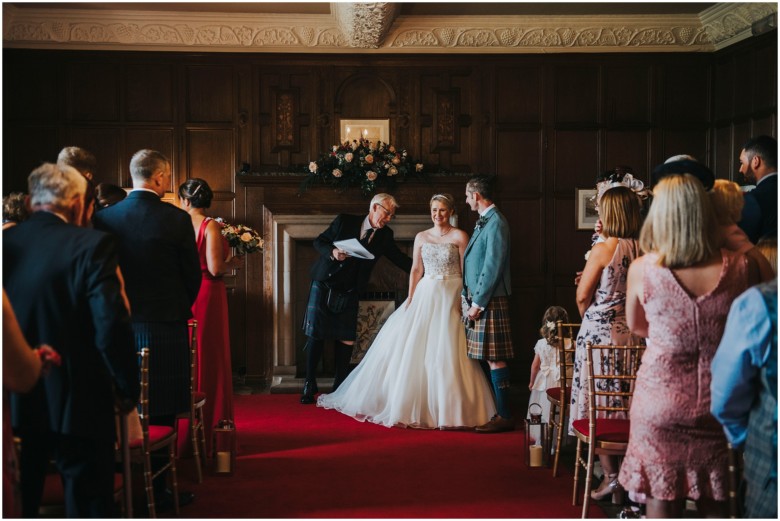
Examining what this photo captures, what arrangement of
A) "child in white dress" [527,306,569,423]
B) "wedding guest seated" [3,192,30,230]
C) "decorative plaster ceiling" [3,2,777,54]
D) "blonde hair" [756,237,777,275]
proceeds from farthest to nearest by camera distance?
"decorative plaster ceiling" [3,2,777,54] → "child in white dress" [527,306,569,423] → "wedding guest seated" [3,192,30,230] → "blonde hair" [756,237,777,275]

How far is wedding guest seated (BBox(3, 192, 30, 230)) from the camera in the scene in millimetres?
3777

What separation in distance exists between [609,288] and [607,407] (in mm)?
720

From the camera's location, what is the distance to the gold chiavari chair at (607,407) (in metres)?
4.10

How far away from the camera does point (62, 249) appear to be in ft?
9.76

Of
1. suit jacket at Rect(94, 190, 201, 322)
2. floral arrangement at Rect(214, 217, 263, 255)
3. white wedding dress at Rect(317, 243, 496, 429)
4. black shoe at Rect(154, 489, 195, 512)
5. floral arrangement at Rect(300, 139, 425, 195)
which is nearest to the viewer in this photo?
suit jacket at Rect(94, 190, 201, 322)

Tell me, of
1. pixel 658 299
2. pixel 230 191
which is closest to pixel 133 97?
pixel 230 191

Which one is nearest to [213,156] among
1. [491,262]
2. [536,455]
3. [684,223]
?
[491,262]

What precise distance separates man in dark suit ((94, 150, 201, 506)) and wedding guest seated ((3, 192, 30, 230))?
0.47 meters

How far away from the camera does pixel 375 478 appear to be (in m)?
5.02

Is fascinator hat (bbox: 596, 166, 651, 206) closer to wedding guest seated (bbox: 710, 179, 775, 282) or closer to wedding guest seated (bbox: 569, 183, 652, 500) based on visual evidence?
wedding guest seated (bbox: 569, 183, 652, 500)

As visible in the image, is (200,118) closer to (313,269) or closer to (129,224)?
(313,269)

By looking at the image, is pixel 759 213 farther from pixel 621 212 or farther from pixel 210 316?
pixel 210 316

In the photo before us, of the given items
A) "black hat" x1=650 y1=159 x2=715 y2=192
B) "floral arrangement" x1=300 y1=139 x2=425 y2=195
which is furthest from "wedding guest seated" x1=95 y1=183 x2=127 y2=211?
"black hat" x1=650 y1=159 x2=715 y2=192

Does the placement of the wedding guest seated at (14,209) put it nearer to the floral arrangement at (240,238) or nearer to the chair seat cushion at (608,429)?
the floral arrangement at (240,238)
